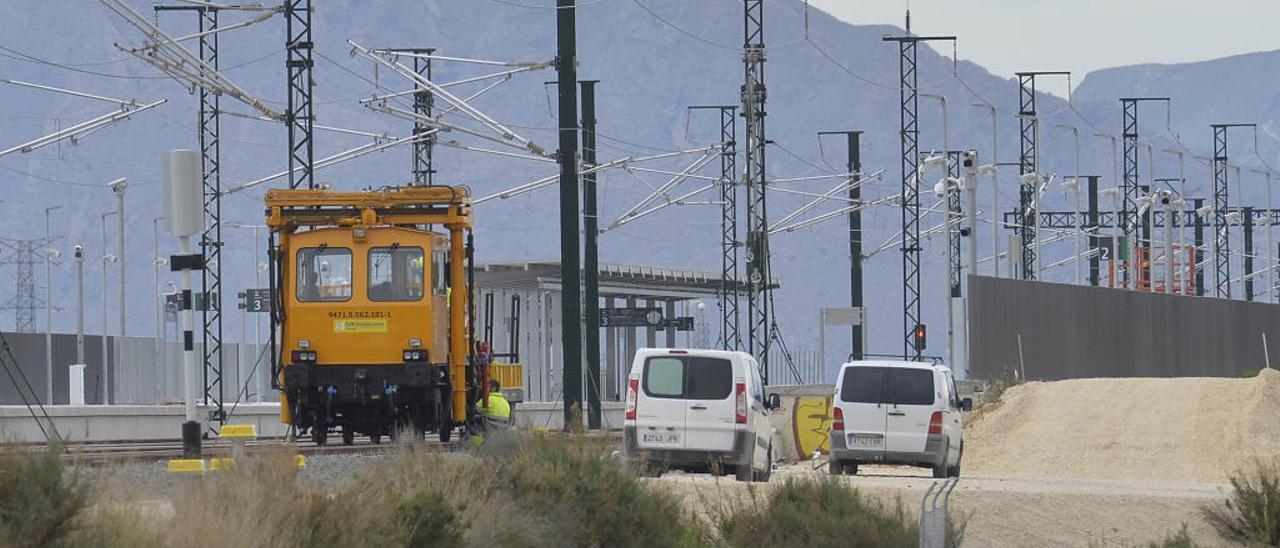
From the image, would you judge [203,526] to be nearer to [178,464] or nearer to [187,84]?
[178,464]

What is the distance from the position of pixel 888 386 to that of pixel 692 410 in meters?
4.69

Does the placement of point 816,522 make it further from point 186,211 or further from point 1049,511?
point 186,211

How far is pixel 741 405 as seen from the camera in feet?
91.1

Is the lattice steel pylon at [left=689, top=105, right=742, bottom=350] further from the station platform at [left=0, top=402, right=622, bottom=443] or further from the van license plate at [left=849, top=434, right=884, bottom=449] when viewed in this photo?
the van license plate at [left=849, top=434, right=884, bottom=449]

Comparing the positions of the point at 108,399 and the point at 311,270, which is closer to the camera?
the point at 311,270

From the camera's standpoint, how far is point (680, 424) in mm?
27766

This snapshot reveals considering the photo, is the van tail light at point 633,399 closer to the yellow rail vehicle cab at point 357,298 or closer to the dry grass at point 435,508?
the yellow rail vehicle cab at point 357,298

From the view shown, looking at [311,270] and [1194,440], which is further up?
[311,270]

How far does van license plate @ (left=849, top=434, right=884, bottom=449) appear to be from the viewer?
3128cm

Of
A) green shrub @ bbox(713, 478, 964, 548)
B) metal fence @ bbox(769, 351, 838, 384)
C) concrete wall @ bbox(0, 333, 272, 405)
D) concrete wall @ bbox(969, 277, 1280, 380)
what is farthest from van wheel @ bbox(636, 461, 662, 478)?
metal fence @ bbox(769, 351, 838, 384)

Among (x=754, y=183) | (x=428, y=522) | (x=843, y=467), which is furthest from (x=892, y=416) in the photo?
(x=754, y=183)

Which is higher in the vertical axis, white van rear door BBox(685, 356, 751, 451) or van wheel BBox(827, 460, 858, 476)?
white van rear door BBox(685, 356, 751, 451)

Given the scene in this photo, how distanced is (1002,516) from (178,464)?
10.6m

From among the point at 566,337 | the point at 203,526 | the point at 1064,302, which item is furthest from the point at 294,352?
the point at 1064,302
